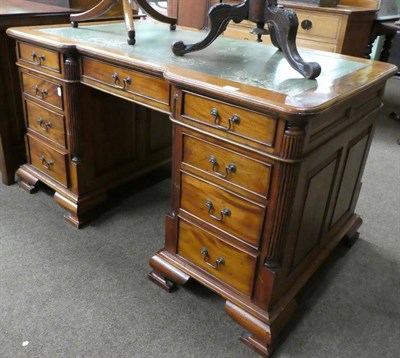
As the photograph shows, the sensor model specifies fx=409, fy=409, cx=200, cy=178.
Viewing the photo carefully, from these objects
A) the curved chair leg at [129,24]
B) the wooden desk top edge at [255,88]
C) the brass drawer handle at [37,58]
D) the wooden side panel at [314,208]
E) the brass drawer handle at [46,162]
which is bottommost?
the brass drawer handle at [46,162]

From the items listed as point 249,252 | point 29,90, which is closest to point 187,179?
point 249,252

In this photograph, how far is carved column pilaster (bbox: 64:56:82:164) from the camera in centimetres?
158

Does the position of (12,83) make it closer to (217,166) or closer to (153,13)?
(153,13)

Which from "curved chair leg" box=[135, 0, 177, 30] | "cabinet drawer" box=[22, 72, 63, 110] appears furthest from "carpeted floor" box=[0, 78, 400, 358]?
"curved chair leg" box=[135, 0, 177, 30]

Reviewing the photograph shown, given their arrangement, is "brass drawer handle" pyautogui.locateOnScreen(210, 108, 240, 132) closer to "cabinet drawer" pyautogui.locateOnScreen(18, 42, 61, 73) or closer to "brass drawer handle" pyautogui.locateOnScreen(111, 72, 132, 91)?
"brass drawer handle" pyautogui.locateOnScreen(111, 72, 132, 91)

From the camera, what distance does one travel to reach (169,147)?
2.30 metres

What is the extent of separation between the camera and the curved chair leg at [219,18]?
1.37 meters

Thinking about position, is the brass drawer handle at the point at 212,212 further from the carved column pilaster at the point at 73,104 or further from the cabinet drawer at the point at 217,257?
the carved column pilaster at the point at 73,104

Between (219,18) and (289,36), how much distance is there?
0.26 meters

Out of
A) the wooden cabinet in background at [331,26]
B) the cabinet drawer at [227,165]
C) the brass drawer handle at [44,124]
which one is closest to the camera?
the cabinet drawer at [227,165]

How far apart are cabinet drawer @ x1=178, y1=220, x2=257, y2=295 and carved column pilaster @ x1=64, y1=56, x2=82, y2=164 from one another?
635 mm

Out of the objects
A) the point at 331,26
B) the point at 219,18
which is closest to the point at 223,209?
the point at 219,18

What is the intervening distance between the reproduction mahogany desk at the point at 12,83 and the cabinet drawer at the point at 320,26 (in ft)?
4.47

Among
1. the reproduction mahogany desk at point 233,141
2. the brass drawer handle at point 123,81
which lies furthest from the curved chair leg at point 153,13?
the brass drawer handle at point 123,81
